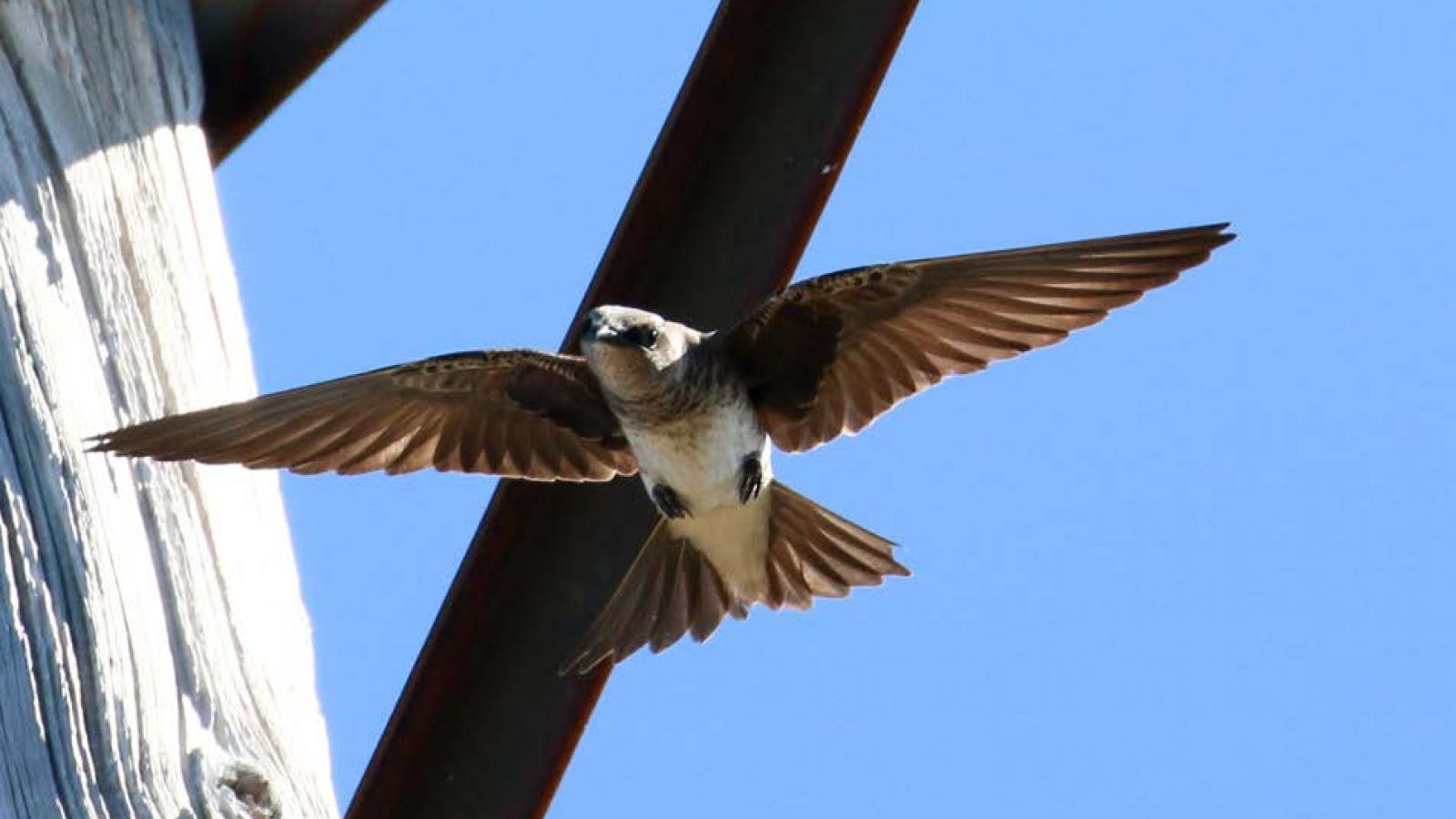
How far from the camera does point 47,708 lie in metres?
2.42

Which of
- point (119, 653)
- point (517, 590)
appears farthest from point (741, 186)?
point (119, 653)

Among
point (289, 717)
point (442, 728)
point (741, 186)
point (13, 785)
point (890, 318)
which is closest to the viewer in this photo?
point (13, 785)

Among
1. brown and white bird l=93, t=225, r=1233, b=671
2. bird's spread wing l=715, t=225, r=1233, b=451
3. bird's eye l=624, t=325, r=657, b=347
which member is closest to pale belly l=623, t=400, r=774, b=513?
brown and white bird l=93, t=225, r=1233, b=671

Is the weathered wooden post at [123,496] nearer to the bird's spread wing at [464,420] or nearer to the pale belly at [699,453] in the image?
the bird's spread wing at [464,420]

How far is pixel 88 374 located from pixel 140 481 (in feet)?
0.48

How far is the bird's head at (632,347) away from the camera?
3346 mm

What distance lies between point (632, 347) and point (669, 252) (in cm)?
18

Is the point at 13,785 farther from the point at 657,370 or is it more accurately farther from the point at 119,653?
the point at 657,370

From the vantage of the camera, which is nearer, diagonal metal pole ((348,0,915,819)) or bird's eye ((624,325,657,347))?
diagonal metal pole ((348,0,915,819))

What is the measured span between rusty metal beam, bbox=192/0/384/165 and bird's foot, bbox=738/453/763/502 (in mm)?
984

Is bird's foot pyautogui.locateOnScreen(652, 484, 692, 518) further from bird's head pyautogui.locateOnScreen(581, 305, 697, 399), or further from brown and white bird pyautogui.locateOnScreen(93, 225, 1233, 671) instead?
bird's head pyautogui.locateOnScreen(581, 305, 697, 399)

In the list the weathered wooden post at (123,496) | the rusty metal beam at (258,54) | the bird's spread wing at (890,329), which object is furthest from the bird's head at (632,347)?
the rusty metal beam at (258,54)

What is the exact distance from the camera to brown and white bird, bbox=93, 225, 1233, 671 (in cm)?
366

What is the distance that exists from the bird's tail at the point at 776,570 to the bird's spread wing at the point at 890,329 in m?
0.14
